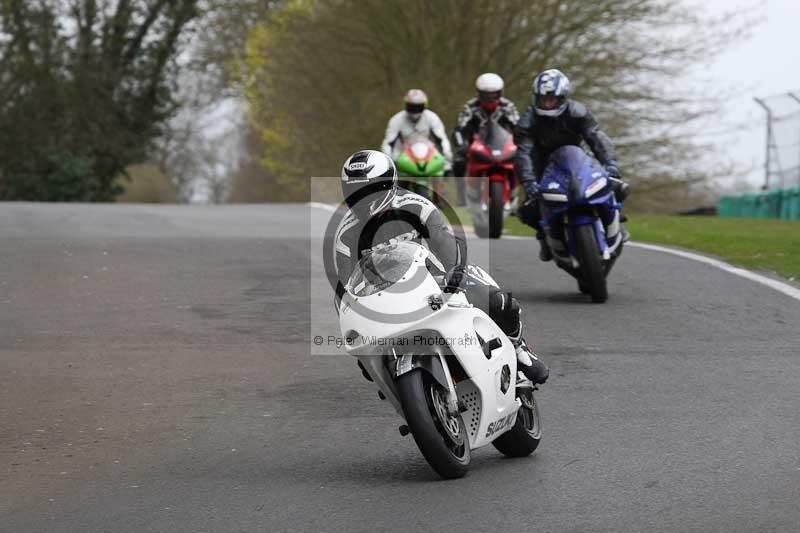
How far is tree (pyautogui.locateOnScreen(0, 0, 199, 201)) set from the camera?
4541 cm

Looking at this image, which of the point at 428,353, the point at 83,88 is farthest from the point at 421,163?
the point at 83,88

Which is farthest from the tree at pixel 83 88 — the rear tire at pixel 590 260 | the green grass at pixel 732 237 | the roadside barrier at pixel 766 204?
the rear tire at pixel 590 260

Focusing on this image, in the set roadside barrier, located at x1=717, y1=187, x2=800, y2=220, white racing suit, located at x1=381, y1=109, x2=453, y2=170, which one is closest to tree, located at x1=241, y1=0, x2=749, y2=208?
roadside barrier, located at x1=717, y1=187, x2=800, y2=220

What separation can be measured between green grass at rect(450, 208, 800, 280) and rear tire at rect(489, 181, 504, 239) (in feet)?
6.01

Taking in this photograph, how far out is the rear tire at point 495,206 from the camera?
17.3m

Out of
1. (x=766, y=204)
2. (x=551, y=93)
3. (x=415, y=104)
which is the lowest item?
(x=766, y=204)

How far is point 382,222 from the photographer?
6.92 meters

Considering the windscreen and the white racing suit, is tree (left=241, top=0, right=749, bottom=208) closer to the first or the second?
the white racing suit

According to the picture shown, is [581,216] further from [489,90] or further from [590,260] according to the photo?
[489,90]

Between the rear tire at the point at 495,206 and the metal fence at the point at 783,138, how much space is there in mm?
9035

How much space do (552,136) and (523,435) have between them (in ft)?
19.5

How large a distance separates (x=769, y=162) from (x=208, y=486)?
67.9 feet

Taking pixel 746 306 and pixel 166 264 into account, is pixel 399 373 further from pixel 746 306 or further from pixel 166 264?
pixel 166 264

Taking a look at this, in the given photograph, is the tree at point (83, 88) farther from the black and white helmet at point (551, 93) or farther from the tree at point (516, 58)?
the black and white helmet at point (551, 93)
